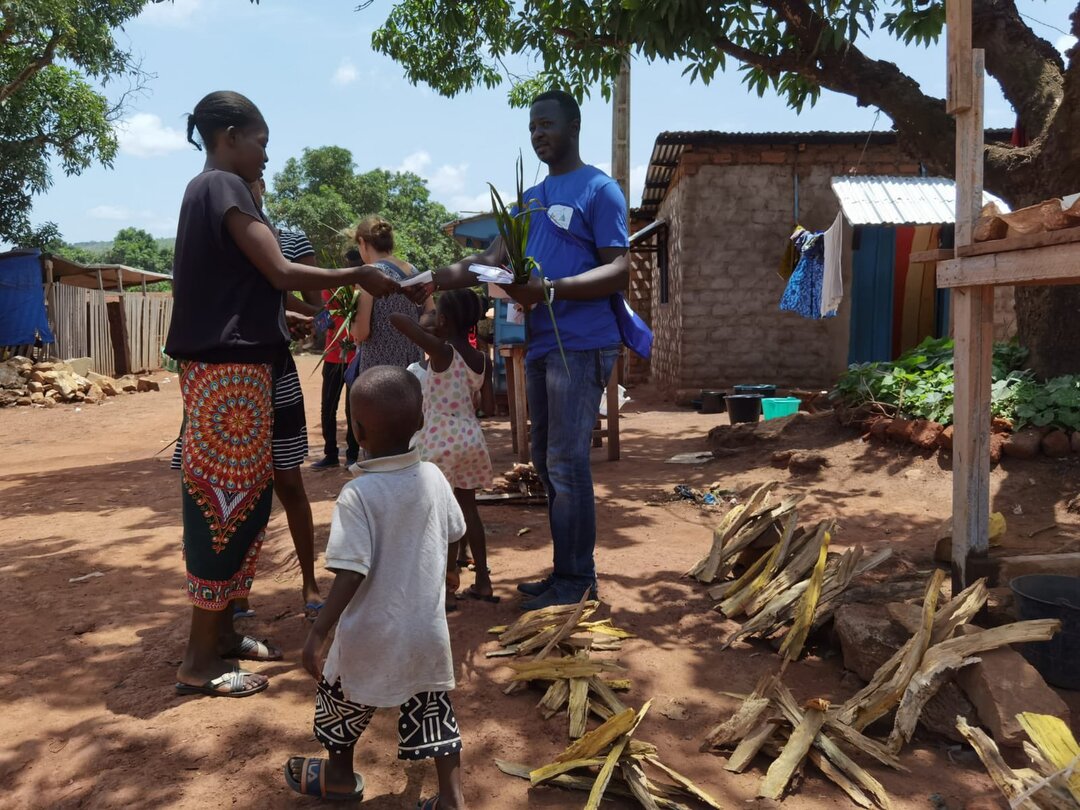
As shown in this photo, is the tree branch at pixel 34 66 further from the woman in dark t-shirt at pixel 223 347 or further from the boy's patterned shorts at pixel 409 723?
the boy's patterned shorts at pixel 409 723

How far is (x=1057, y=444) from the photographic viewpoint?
5.62 m

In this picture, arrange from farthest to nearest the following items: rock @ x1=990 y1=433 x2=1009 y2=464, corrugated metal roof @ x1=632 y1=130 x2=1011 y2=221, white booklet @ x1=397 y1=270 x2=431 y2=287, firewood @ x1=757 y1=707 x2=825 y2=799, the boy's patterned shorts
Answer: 1. corrugated metal roof @ x1=632 y1=130 x2=1011 y2=221
2. rock @ x1=990 y1=433 x2=1009 y2=464
3. white booklet @ x1=397 y1=270 x2=431 y2=287
4. firewood @ x1=757 y1=707 x2=825 y2=799
5. the boy's patterned shorts

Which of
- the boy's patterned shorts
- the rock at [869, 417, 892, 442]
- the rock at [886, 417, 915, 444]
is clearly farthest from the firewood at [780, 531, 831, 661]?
the rock at [869, 417, 892, 442]

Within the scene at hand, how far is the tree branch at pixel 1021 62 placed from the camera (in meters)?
6.56

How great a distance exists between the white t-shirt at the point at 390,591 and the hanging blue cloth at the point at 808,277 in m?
8.71

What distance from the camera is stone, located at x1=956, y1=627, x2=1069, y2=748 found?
8.02 ft

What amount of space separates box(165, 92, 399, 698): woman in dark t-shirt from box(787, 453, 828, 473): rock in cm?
458

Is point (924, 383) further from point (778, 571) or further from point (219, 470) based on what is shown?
point (219, 470)

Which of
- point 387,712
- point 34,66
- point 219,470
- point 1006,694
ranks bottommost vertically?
point 387,712

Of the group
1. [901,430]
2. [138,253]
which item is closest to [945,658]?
[901,430]

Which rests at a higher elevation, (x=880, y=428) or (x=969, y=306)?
(x=969, y=306)

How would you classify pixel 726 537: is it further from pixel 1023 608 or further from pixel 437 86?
pixel 437 86

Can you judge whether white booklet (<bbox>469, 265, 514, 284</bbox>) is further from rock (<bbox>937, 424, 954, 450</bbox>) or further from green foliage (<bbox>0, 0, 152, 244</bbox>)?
green foliage (<bbox>0, 0, 152, 244</bbox>)

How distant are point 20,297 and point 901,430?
15.1m
